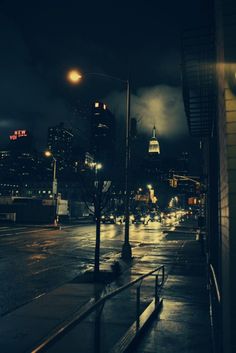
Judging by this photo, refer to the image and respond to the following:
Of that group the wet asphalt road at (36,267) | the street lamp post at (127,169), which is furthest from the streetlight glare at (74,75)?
the wet asphalt road at (36,267)

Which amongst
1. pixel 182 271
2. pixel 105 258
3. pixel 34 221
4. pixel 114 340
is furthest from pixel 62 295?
pixel 34 221

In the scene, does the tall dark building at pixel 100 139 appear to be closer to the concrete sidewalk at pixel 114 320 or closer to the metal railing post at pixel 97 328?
the concrete sidewalk at pixel 114 320

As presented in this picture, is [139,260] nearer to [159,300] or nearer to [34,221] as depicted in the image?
[159,300]

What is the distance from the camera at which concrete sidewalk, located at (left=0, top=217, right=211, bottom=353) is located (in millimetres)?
6773

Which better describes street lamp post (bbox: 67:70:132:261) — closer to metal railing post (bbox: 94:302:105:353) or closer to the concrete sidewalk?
the concrete sidewalk

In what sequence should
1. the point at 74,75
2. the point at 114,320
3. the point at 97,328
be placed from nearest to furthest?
the point at 97,328 < the point at 114,320 < the point at 74,75

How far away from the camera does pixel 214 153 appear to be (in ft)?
40.2

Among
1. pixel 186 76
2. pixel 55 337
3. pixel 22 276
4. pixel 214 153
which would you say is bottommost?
pixel 22 276

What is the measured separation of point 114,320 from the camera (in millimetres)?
8102

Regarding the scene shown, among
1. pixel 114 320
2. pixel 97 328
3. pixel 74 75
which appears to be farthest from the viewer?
pixel 74 75

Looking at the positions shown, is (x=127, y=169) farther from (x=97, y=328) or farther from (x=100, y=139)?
(x=97, y=328)

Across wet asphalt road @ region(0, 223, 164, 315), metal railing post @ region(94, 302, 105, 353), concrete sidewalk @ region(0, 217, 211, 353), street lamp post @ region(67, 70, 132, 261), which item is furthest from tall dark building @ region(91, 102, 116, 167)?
metal railing post @ region(94, 302, 105, 353)

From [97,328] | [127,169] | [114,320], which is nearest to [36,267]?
[127,169]

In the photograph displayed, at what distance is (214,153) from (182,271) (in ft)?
18.5
